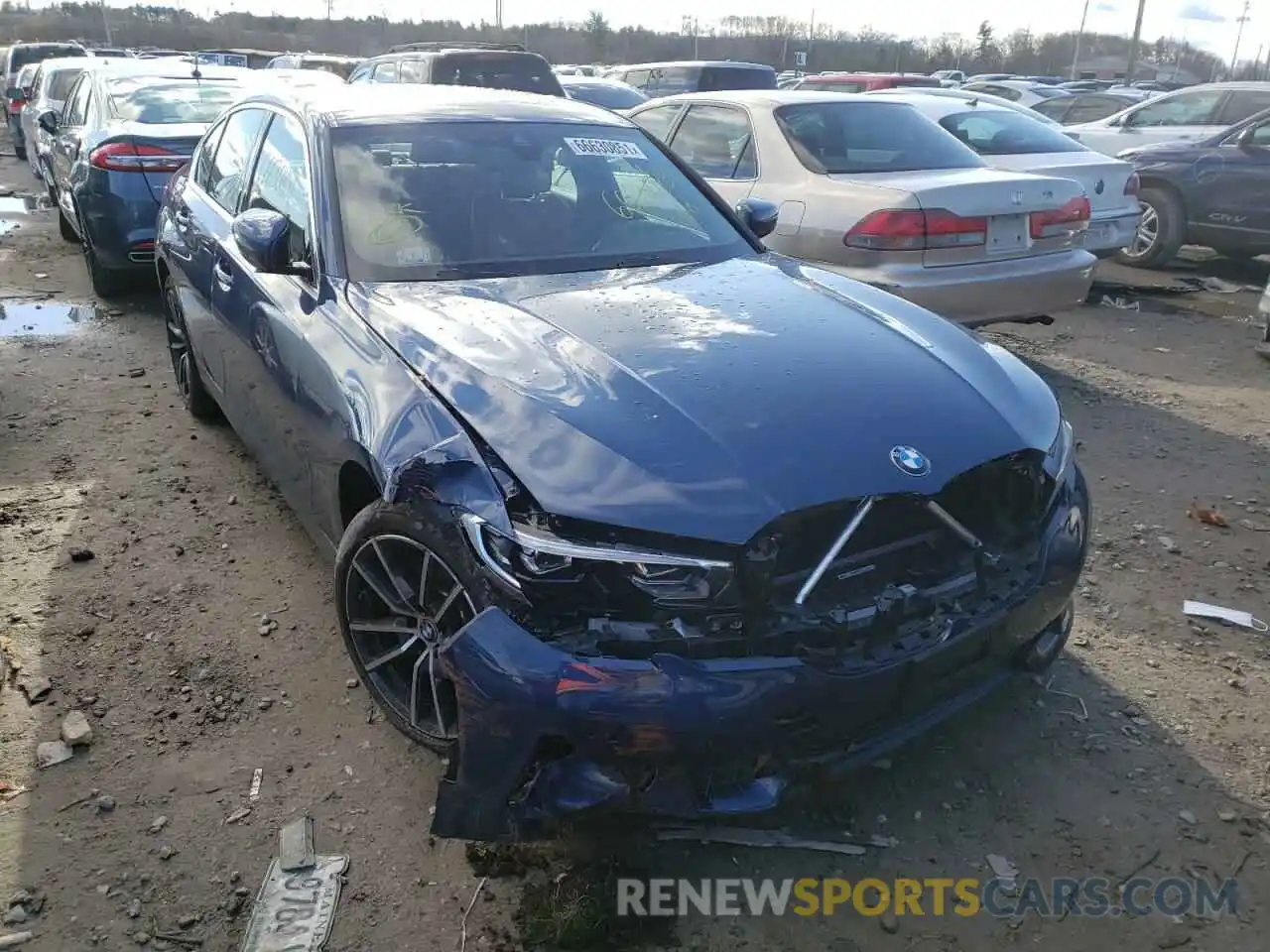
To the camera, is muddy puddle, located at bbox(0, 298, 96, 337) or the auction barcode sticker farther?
muddy puddle, located at bbox(0, 298, 96, 337)

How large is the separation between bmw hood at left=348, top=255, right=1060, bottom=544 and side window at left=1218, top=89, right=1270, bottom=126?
9.16 metres

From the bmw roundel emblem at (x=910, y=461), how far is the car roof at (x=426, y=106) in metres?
2.23

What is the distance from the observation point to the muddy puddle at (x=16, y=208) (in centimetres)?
1119

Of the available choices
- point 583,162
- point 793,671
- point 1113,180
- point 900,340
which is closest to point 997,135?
point 1113,180

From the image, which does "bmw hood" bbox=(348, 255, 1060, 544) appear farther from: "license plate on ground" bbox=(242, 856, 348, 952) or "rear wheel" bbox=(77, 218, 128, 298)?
"rear wheel" bbox=(77, 218, 128, 298)

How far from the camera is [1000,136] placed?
832 cm

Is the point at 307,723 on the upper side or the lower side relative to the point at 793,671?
lower

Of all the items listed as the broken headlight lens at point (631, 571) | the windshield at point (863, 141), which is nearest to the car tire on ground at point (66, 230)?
the windshield at point (863, 141)

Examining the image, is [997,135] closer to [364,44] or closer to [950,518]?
[950,518]

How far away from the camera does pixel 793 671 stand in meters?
2.13

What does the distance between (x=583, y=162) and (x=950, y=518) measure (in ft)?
7.01

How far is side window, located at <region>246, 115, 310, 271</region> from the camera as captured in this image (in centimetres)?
347

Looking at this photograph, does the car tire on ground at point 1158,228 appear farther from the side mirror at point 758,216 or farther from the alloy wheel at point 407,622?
the alloy wheel at point 407,622

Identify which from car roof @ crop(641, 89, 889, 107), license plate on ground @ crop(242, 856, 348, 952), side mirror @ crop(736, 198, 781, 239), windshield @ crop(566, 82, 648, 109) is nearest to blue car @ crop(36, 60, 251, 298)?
car roof @ crop(641, 89, 889, 107)
